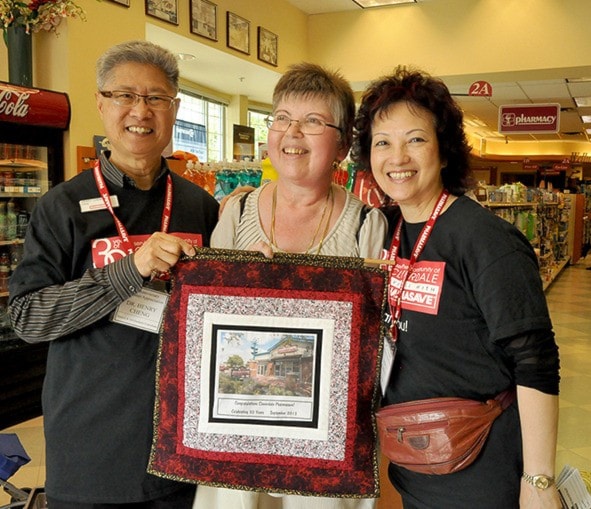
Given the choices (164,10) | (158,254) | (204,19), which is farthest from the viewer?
(204,19)

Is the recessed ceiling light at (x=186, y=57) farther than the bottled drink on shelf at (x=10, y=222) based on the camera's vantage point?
Yes

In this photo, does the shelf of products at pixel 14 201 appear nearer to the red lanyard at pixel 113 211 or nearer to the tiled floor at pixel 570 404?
the tiled floor at pixel 570 404

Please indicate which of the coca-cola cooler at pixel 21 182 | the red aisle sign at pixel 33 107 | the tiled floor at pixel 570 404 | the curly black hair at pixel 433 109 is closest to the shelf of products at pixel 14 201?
the coca-cola cooler at pixel 21 182

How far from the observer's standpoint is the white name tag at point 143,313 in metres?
1.53

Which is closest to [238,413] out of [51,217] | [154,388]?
[154,388]

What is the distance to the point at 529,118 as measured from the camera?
37.2 ft

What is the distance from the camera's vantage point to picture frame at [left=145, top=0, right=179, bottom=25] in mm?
6311

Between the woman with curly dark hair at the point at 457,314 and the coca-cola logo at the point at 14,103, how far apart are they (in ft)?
11.4

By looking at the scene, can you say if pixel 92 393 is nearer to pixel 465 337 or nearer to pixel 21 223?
pixel 465 337

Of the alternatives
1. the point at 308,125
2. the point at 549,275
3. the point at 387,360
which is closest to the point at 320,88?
the point at 308,125

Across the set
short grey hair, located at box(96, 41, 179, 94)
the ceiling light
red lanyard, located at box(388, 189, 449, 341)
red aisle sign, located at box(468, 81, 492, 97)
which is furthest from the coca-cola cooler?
red aisle sign, located at box(468, 81, 492, 97)

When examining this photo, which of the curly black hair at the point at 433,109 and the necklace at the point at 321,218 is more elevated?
the curly black hair at the point at 433,109

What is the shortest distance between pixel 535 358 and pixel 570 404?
4.31 m

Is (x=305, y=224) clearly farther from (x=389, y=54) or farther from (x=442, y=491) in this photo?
(x=389, y=54)
